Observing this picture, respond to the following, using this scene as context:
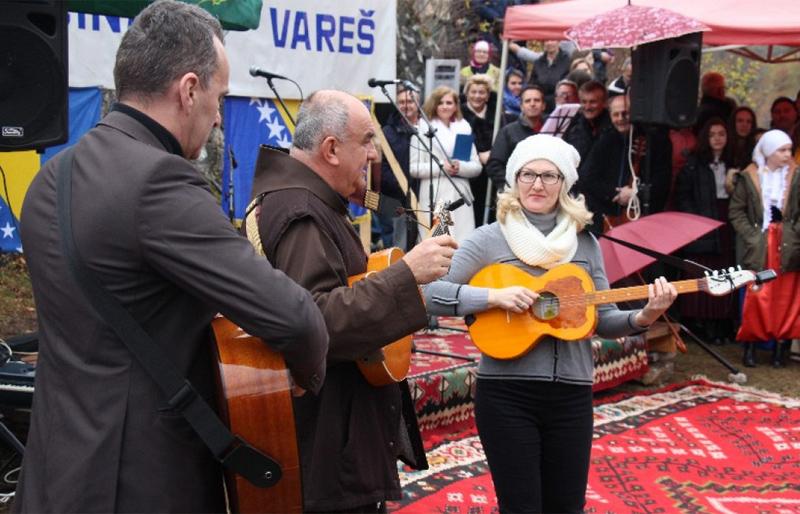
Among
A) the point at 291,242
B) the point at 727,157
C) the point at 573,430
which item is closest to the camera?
the point at 291,242

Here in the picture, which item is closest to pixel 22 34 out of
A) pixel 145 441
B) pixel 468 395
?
pixel 145 441

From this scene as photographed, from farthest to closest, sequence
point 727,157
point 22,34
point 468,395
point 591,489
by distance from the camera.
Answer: point 727,157, point 468,395, point 591,489, point 22,34

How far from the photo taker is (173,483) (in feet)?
6.27

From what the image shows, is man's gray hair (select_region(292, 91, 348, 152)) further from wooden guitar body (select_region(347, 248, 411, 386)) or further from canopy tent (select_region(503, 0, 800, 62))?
canopy tent (select_region(503, 0, 800, 62))

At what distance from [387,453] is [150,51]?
1305 mm

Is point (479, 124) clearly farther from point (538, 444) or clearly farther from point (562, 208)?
point (538, 444)

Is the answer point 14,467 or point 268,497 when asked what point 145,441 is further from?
point 14,467

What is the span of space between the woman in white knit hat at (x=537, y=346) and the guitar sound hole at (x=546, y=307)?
0.24ft

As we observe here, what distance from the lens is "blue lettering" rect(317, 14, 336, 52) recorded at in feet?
27.1

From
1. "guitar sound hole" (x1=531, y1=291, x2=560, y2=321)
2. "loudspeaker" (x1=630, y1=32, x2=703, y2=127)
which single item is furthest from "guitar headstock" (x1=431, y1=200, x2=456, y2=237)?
"loudspeaker" (x1=630, y1=32, x2=703, y2=127)

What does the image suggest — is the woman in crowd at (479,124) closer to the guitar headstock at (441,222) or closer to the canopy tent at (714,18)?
the canopy tent at (714,18)

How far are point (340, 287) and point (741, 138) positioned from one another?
24.5 feet

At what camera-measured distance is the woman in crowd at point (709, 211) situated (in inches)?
337

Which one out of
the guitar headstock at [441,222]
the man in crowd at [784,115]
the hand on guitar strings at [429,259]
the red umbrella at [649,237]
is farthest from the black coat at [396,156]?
the hand on guitar strings at [429,259]
